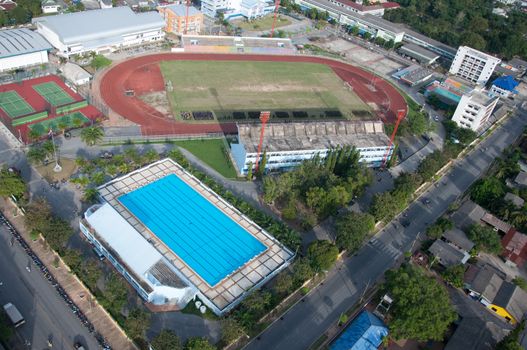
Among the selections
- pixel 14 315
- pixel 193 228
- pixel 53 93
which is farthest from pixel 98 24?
pixel 14 315

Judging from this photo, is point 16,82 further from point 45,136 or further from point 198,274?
point 198,274

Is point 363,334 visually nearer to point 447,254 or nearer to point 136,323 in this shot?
point 447,254

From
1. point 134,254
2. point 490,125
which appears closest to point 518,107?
point 490,125

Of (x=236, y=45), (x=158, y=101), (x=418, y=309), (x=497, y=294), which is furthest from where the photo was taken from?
(x=236, y=45)

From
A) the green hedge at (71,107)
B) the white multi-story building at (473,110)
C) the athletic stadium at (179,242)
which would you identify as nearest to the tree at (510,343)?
the athletic stadium at (179,242)

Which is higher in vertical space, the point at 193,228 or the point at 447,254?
the point at 447,254

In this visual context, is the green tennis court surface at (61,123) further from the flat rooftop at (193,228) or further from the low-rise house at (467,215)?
the low-rise house at (467,215)
